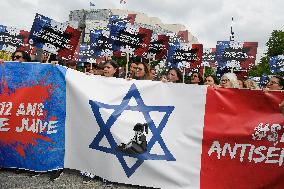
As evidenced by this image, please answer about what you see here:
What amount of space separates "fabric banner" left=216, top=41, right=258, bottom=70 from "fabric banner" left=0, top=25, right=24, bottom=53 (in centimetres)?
617

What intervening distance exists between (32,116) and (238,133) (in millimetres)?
2684

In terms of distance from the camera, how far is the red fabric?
16.3ft

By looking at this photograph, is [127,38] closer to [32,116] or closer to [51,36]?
[51,36]

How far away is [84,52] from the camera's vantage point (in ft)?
51.9

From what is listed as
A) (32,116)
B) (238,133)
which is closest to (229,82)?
(238,133)

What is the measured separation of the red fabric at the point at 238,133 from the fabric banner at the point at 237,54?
660cm

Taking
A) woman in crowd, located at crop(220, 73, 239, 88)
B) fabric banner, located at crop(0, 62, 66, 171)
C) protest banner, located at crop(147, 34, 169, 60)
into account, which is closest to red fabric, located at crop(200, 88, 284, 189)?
woman in crowd, located at crop(220, 73, 239, 88)

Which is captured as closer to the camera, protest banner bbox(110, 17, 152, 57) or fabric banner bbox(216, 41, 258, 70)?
protest banner bbox(110, 17, 152, 57)

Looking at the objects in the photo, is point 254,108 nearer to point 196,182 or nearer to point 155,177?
point 196,182

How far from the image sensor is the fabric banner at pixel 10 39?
12.6 meters

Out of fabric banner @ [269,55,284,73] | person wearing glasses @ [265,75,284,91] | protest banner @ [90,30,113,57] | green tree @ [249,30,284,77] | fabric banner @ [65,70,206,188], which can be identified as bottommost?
fabric banner @ [65,70,206,188]

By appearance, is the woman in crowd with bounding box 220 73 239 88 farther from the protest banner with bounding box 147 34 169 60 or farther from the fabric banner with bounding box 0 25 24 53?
the fabric banner with bounding box 0 25 24 53

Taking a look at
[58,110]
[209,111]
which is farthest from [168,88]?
[58,110]

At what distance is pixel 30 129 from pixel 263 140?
3001mm
